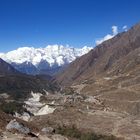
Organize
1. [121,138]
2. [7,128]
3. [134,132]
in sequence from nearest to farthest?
[7,128]
[121,138]
[134,132]

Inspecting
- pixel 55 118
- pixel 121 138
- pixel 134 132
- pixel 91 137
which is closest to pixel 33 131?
pixel 91 137

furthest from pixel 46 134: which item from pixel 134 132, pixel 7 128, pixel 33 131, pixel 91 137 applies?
pixel 134 132

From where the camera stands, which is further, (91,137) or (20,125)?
(91,137)

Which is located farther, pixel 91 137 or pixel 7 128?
pixel 91 137

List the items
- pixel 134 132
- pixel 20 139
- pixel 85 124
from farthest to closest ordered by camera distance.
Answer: pixel 85 124 < pixel 134 132 < pixel 20 139

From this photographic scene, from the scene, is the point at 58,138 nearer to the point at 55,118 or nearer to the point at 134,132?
the point at 134,132

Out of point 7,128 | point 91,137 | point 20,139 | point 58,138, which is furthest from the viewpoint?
point 91,137

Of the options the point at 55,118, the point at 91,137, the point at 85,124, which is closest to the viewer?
the point at 91,137

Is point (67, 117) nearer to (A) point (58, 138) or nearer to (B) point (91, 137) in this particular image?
(B) point (91, 137)

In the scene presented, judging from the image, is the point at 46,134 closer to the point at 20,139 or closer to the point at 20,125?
the point at 20,125
